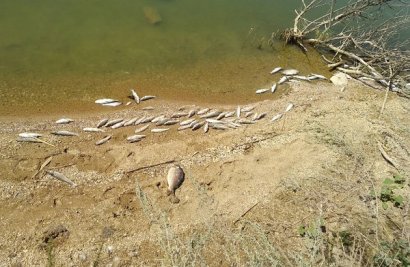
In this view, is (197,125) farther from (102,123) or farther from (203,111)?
(102,123)

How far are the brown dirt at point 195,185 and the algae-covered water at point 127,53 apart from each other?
0.91 metres

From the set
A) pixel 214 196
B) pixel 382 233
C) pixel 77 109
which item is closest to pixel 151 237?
pixel 214 196

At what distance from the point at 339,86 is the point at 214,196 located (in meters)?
4.65

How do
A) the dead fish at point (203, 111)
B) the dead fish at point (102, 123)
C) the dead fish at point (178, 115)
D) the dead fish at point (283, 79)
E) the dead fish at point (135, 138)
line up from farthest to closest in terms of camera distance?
1. the dead fish at point (283, 79)
2. the dead fish at point (203, 111)
3. the dead fish at point (178, 115)
4. the dead fish at point (102, 123)
5. the dead fish at point (135, 138)

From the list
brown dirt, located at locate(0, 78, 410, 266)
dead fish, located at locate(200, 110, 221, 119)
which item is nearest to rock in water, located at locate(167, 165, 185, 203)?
brown dirt, located at locate(0, 78, 410, 266)

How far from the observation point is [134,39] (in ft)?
31.2

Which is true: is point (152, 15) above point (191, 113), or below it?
above

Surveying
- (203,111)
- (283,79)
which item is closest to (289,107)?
(283,79)

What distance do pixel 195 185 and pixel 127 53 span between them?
14.1 feet

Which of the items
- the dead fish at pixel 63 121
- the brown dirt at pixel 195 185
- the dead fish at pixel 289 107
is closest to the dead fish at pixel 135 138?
the brown dirt at pixel 195 185

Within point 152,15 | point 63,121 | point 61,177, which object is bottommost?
point 61,177

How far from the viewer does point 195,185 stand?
605cm

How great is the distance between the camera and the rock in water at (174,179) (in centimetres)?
603

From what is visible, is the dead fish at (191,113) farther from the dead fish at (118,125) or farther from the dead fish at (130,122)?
the dead fish at (118,125)
